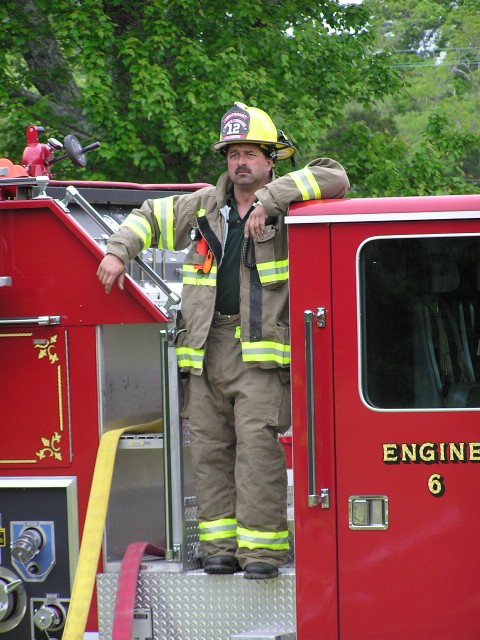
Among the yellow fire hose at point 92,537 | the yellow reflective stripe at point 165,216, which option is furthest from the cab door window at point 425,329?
the yellow fire hose at point 92,537

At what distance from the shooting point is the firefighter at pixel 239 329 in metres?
3.76

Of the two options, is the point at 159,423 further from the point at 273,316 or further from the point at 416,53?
the point at 416,53

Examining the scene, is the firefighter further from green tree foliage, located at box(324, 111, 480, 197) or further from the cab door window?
green tree foliage, located at box(324, 111, 480, 197)

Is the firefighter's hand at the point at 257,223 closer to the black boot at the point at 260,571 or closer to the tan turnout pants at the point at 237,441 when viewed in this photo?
the tan turnout pants at the point at 237,441

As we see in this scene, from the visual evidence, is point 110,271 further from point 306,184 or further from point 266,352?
point 306,184

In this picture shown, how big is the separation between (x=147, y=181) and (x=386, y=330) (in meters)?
7.10

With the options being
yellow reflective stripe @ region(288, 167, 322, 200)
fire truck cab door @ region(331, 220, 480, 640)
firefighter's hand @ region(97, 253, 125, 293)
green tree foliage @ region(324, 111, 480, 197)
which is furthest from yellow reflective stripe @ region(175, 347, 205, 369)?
green tree foliage @ region(324, 111, 480, 197)

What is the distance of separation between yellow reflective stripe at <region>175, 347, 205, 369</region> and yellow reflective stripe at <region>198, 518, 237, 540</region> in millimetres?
582

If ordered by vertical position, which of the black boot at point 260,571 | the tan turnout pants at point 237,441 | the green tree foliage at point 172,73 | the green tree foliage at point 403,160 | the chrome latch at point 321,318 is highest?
the green tree foliage at point 172,73

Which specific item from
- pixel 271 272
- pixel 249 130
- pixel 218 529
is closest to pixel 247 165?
pixel 249 130

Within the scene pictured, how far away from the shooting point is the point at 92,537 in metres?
3.83

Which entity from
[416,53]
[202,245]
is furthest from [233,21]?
[416,53]

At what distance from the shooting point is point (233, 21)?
1016 centimetres

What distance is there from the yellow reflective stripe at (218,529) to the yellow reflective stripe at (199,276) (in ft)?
2.88
